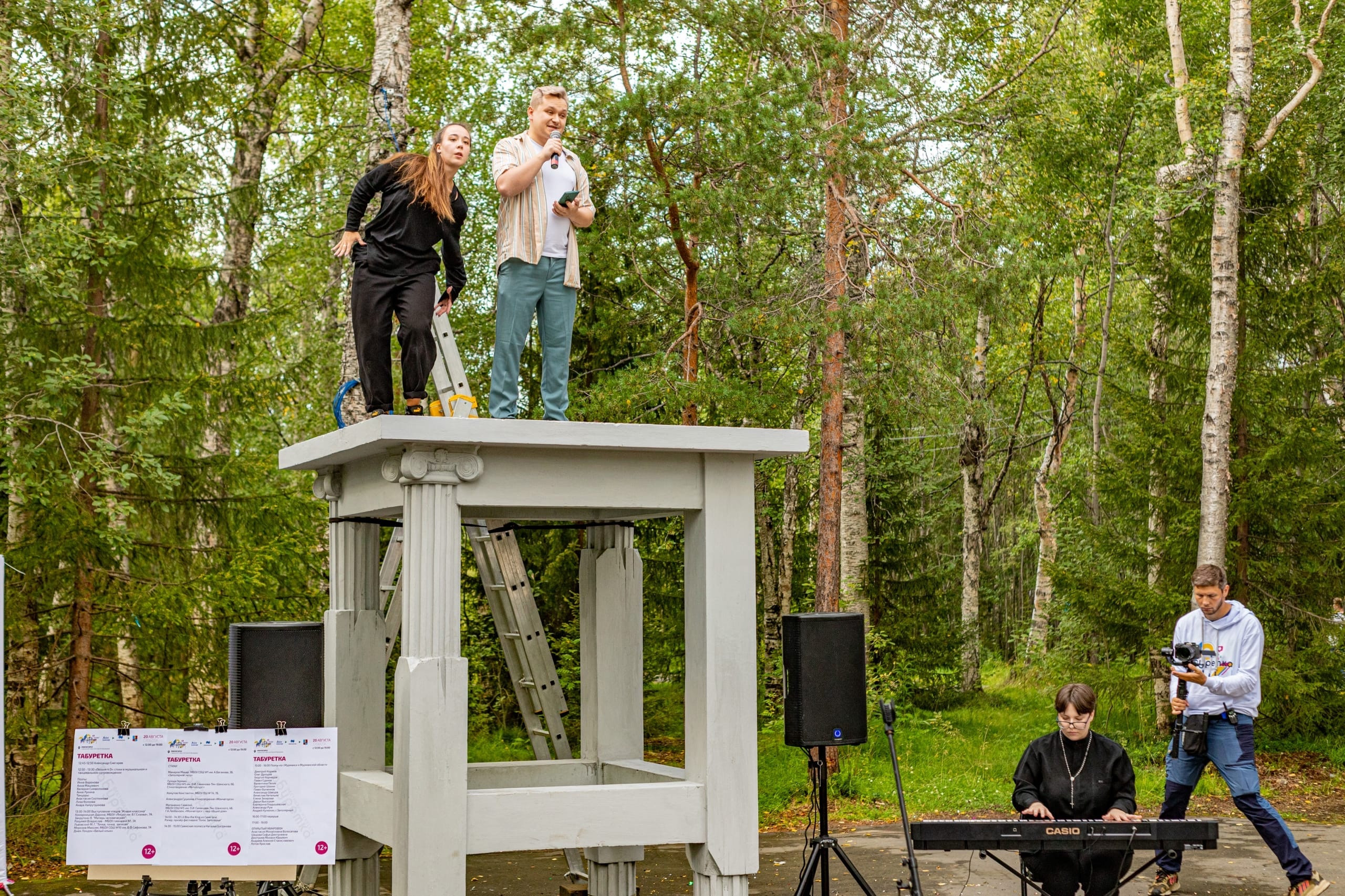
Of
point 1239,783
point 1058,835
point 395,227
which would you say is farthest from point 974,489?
point 395,227

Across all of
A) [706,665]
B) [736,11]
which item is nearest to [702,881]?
[706,665]

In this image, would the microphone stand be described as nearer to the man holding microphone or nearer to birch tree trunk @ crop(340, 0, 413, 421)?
the man holding microphone

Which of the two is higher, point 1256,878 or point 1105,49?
point 1105,49

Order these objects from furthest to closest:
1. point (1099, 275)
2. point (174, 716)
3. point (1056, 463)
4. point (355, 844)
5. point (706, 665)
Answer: point (1056, 463) < point (1099, 275) < point (174, 716) < point (355, 844) < point (706, 665)

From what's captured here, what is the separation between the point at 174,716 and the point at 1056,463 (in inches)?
639

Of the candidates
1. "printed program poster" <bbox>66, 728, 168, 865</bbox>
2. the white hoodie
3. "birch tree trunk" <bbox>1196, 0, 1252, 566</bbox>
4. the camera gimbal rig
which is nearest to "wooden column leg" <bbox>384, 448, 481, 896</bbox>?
"printed program poster" <bbox>66, 728, 168, 865</bbox>

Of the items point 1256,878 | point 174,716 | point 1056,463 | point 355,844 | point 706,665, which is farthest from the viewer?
point 1056,463

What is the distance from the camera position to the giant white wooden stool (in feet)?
14.7

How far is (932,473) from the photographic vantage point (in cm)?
2262

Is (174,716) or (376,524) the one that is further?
(174,716)

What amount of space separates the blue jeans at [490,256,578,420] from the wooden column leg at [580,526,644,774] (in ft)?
3.11

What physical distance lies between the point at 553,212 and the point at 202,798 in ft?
8.59

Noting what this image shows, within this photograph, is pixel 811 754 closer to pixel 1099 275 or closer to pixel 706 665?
pixel 706 665

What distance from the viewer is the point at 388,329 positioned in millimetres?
5180
